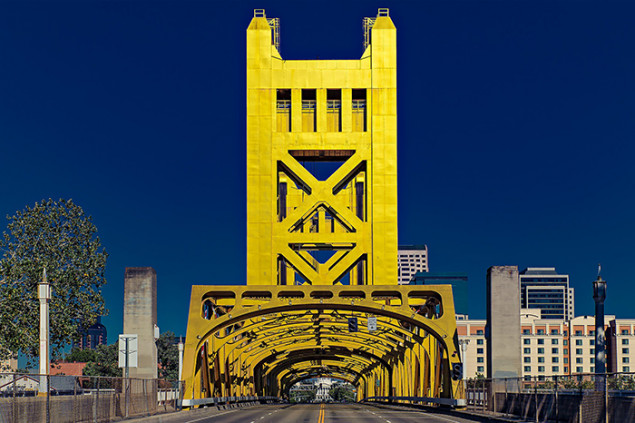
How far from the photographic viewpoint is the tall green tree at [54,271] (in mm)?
51781

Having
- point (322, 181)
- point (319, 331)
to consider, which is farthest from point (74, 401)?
point (319, 331)

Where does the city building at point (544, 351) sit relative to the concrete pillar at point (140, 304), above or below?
below

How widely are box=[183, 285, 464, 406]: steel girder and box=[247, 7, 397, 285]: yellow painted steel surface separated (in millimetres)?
2935

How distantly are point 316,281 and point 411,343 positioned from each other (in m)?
6.22

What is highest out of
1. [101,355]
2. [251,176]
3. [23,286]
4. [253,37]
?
[253,37]

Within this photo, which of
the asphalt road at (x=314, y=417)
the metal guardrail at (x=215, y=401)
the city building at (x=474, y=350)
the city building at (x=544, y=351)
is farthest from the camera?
the city building at (x=474, y=350)

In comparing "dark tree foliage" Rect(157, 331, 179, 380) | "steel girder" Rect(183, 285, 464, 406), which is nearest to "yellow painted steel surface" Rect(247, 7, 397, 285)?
"steel girder" Rect(183, 285, 464, 406)

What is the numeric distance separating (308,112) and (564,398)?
30.8 meters

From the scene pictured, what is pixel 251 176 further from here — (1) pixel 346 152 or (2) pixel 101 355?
(2) pixel 101 355

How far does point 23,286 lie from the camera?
52.5m

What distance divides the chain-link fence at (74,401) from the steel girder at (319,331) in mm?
6319

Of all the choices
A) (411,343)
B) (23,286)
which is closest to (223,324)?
(411,343)

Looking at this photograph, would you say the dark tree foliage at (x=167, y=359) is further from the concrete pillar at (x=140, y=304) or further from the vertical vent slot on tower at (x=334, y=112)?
the concrete pillar at (x=140, y=304)

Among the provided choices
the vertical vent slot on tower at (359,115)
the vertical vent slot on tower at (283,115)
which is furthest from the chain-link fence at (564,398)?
the vertical vent slot on tower at (283,115)
